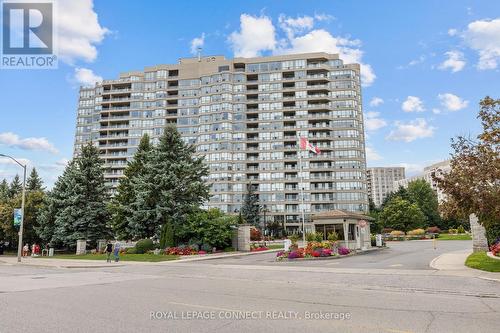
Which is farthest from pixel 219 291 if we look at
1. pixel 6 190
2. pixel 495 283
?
pixel 6 190

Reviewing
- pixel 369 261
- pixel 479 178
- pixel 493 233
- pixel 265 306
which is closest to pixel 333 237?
pixel 369 261

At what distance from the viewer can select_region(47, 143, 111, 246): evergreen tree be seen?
137 ft

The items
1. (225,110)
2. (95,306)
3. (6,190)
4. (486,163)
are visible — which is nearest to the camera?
(95,306)

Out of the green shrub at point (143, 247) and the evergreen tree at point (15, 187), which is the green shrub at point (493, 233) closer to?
the green shrub at point (143, 247)

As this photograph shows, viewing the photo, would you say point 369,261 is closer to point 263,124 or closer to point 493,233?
point 493,233

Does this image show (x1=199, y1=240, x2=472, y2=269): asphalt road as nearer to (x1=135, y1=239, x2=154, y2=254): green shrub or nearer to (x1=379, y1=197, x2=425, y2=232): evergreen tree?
(x1=135, y1=239, x2=154, y2=254): green shrub

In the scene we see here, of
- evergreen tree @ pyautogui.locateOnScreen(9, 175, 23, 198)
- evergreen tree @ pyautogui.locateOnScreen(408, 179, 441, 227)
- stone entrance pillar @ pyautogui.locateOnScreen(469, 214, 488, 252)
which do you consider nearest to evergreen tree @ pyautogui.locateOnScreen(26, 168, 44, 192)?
evergreen tree @ pyautogui.locateOnScreen(9, 175, 23, 198)

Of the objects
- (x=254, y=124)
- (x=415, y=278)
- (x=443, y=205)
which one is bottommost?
(x=415, y=278)

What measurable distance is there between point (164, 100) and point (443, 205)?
319 ft

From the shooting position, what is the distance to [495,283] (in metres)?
14.3

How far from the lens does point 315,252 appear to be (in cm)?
2759

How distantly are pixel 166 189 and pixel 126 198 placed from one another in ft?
25.7

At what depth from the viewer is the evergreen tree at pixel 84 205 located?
137ft

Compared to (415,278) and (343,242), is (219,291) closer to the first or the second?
(415,278)
